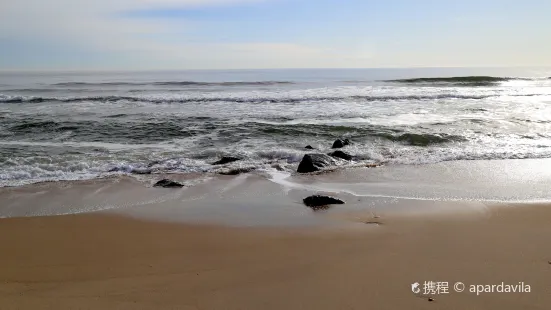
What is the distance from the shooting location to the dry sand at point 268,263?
3.21 m

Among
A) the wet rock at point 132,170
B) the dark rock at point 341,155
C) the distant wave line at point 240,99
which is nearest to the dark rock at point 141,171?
the wet rock at point 132,170

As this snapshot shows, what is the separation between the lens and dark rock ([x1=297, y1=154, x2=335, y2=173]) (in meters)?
8.23

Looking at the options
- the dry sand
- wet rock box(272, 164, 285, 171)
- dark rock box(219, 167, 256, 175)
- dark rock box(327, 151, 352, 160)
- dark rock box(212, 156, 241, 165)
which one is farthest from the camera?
dark rock box(327, 151, 352, 160)

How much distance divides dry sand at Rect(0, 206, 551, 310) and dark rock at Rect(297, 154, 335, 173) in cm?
319

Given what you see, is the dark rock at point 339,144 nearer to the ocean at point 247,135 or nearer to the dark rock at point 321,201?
the ocean at point 247,135

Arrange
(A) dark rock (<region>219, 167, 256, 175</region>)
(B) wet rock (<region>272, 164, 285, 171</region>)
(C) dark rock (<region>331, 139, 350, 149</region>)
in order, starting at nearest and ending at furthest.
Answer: (A) dark rock (<region>219, 167, 256, 175</region>) → (B) wet rock (<region>272, 164, 285, 171</region>) → (C) dark rock (<region>331, 139, 350, 149</region>)

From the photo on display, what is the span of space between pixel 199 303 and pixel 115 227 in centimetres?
230

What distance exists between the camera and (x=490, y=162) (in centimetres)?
851

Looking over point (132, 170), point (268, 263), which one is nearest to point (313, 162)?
point (132, 170)

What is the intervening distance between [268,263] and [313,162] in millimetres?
4631

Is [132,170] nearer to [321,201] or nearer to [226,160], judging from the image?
[226,160]

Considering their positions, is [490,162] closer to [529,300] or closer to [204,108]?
[529,300]

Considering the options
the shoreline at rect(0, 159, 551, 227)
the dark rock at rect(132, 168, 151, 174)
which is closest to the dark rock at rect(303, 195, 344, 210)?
the shoreline at rect(0, 159, 551, 227)

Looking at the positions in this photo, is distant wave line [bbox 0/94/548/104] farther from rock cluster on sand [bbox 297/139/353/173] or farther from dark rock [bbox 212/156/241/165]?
dark rock [bbox 212/156/241/165]
